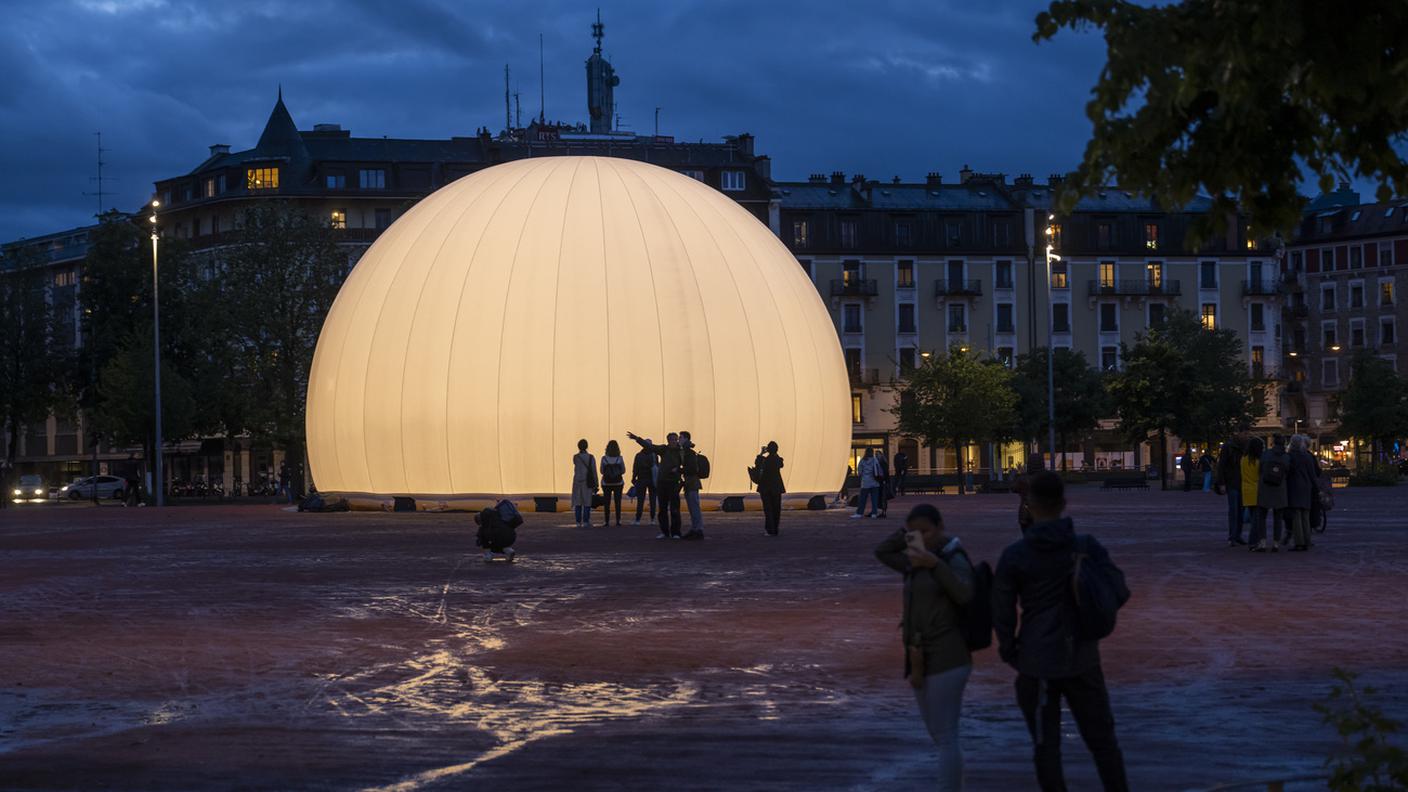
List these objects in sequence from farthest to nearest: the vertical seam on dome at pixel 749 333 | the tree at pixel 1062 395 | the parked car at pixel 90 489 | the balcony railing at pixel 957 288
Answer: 1. the balcony railing at pixel 957 288
2. the tree at pixel 1062 395
3. the parked car at pixel 90 489
4. the vertical seam on dome at pixel 749 333

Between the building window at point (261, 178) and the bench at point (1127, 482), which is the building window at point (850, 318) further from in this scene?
the bench at point (1127, 482)

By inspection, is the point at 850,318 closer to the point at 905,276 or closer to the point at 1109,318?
the point at 905,276

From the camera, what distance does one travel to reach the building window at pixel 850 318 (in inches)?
4414

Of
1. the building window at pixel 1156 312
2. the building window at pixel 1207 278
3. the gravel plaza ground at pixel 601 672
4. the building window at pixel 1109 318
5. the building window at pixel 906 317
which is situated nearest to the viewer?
the gravel plaza ground at pixel 601 672

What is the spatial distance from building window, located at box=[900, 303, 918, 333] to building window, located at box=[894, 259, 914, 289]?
3.85ft

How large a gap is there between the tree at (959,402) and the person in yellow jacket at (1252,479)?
57529 millimetres

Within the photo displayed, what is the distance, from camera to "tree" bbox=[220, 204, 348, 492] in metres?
67.3

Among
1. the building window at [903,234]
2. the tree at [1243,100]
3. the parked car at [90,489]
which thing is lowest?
the parked car at [90,489]

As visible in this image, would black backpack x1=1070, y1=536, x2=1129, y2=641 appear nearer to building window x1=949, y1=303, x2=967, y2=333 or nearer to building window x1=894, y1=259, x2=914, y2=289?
building window x1=894, y1=259, x2=914, y2=289

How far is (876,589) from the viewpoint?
21.0 metres

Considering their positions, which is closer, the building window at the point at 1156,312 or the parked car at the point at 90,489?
the parked car at the point at 90,489

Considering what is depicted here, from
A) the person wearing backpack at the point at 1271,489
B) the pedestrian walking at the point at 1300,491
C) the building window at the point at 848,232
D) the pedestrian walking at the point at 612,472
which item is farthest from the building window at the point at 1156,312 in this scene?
the person wearing backpack at the point at 1271,489

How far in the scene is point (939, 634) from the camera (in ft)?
28.2

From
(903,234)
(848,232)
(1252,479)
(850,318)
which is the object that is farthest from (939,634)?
(903,234)
